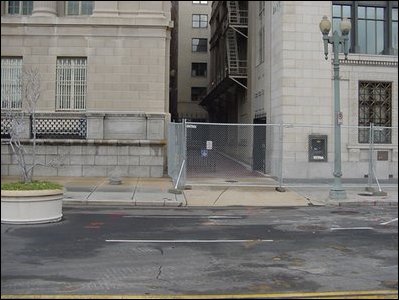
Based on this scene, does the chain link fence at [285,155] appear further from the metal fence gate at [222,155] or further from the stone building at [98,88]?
the stone building at [98,88]

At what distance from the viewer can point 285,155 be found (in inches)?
715

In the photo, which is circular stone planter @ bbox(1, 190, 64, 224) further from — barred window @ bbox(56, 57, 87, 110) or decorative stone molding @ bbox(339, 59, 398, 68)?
decorative stone molding @ bbox(339, 59, 398, 68)

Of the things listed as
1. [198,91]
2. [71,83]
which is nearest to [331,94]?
[71,83]

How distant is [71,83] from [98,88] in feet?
3.58

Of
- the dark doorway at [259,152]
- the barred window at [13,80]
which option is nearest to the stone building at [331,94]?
the dark doorway at [259,152]

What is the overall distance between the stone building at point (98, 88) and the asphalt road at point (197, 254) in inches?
298

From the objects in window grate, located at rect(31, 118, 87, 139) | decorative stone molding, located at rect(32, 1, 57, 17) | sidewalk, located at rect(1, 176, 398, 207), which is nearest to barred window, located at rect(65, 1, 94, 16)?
decorative stone molding, located at rect(32, 1, 57, 17)

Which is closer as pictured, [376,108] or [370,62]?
[370,62]

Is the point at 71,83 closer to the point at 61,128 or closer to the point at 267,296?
the point at 61,128

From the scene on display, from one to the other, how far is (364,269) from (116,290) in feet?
9.85

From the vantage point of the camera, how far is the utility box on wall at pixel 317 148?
18.2 metres

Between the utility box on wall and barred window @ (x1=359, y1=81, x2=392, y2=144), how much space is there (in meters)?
1.53

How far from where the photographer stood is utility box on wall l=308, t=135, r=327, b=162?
59.8ft

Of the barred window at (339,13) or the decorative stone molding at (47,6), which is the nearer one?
the decorative stone molding at (47,6)
